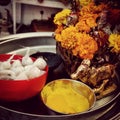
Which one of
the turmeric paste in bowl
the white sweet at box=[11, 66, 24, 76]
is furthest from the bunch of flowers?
the white sweet at box=[11, 66, 24, 76]

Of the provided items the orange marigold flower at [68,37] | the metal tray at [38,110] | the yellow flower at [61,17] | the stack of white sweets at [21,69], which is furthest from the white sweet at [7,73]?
the yellow flower at [61,17]

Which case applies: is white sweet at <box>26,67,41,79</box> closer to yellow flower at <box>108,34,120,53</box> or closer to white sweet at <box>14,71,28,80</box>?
white sweet at <box>14,71,28,80</box>

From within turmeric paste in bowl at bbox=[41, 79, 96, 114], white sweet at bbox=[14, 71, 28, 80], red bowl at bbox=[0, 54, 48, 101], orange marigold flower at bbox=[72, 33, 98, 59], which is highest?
orange marigold flower at bbox=[72, 33, 98, 59]

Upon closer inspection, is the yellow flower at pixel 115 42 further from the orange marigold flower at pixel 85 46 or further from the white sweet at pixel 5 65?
the white sweet at pixel 5 65

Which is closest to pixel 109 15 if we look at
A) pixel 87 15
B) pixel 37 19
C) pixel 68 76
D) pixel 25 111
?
pixel 87 15

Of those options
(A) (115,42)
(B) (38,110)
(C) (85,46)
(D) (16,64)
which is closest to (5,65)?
(D) (16,64)

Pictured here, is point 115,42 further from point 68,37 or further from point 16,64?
point 16,64

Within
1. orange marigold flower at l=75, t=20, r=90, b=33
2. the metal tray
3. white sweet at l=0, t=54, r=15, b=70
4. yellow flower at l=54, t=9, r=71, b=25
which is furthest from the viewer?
yellow flower at l=54, t=9, r=71, b=25

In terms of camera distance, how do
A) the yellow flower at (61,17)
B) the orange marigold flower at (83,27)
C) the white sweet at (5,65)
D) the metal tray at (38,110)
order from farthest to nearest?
the yellow flower at (61,17), the orange marigold flower at (83,27), the white sweet at (5,65), the metal tray at (38,110)
